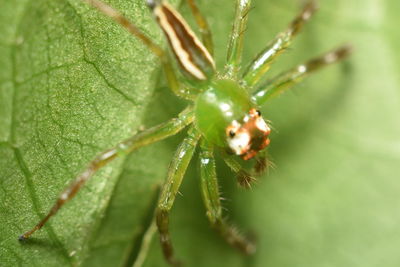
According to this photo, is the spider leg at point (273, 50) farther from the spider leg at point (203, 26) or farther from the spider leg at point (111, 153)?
the spider leg at point (111, 153)

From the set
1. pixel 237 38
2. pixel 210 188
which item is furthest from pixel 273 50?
pixel 210 188

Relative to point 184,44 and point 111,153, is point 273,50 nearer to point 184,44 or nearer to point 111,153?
point 184,44

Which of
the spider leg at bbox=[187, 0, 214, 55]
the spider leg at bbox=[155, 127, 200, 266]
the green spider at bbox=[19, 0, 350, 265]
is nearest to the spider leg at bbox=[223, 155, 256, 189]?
the green spider at bbox=[19, 0, 350, 265]

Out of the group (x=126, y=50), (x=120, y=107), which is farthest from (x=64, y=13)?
(x=120, y=107)

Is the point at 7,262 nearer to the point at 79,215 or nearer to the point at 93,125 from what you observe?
the point at 79,215

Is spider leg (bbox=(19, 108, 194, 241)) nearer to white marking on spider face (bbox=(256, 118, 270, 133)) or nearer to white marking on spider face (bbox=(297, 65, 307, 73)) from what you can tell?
white marking on spider face (bbox=(256, 118, 270, 133))
